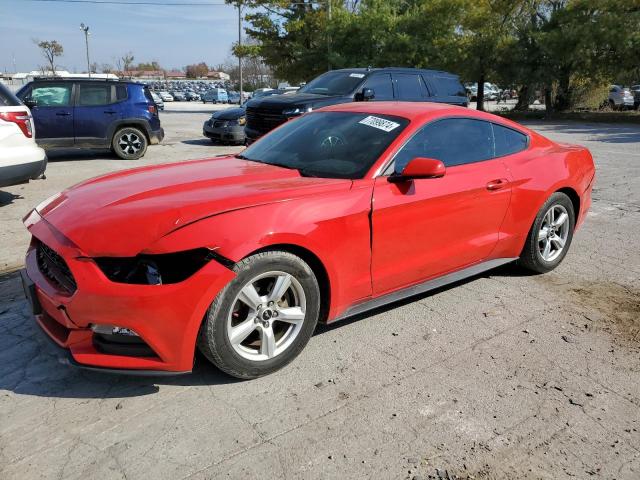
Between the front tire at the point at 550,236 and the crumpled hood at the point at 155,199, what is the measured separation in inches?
80.3

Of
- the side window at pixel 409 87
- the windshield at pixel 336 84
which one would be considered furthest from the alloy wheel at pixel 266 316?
the side window at pixel 409 87

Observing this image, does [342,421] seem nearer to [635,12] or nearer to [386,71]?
[386,71]

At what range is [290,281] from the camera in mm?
2988

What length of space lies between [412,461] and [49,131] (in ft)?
34.4

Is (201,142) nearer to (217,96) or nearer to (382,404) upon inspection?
(382,404)

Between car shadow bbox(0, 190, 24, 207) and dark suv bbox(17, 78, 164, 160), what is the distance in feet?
10.1

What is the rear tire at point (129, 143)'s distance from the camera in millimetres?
11164

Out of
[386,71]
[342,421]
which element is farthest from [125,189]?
[386,71]

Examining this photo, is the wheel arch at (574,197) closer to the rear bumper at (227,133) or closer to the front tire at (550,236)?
the front tire at (550,236)

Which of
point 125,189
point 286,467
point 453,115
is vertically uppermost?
point 453,115

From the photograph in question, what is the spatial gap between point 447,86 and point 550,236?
7.89 metres

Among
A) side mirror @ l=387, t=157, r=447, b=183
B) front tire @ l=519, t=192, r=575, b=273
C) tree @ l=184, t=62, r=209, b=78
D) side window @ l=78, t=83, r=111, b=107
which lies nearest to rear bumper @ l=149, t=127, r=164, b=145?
side window @ l=78, t=83, r=111, b=107

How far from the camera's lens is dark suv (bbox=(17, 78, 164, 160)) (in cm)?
1050

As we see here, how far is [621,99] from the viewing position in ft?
106
